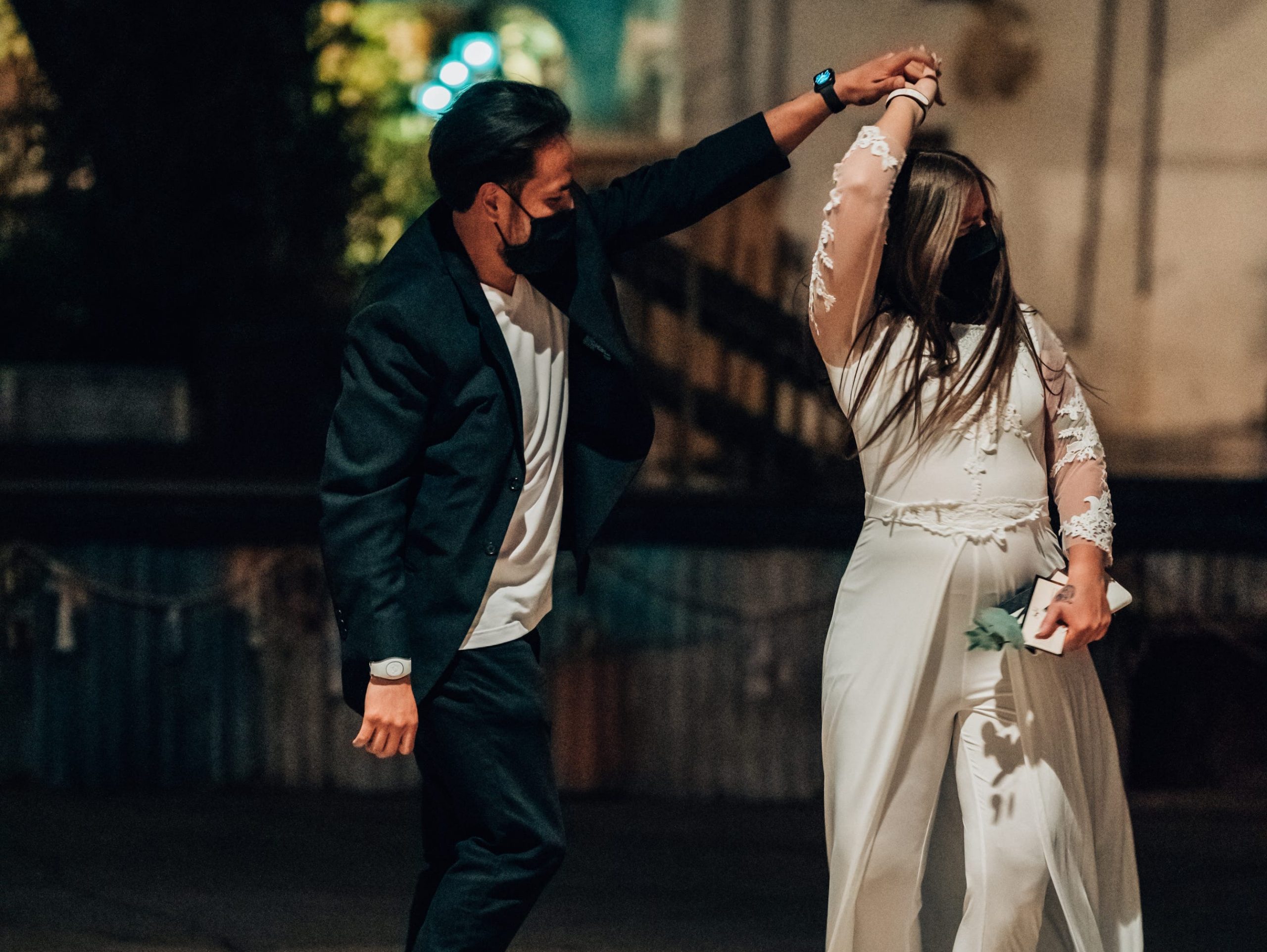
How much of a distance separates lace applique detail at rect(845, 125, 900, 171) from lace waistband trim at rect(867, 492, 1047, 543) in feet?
1.97

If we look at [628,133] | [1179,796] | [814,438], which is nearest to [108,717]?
[1179,796]

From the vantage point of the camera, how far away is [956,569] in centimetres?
273

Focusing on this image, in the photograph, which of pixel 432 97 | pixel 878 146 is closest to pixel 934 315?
pixel 878 146

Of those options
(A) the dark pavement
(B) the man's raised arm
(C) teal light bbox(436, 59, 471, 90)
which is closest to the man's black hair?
(B) the man's raised arm

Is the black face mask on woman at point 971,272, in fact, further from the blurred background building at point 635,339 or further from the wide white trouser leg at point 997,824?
the wide white trouser leg at point 997,824

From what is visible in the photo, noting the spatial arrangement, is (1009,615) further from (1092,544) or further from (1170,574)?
(1170,574)

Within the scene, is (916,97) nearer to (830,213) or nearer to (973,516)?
(830,213)

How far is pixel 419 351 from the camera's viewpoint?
2600 mm

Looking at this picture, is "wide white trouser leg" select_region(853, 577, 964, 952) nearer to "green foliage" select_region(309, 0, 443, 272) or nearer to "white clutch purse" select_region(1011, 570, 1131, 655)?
"white clutch purse" select_region(1011, 570, 1131, 655)

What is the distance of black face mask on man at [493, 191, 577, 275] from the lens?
8.73 ft

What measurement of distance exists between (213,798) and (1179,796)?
356cm

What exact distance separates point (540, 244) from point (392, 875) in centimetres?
268

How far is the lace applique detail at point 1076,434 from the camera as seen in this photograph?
9.10 feet

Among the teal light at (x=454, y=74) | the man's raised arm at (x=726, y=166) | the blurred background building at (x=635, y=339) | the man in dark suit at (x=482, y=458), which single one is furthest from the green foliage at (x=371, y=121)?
the man in dark suit at (x=482, y=458)
